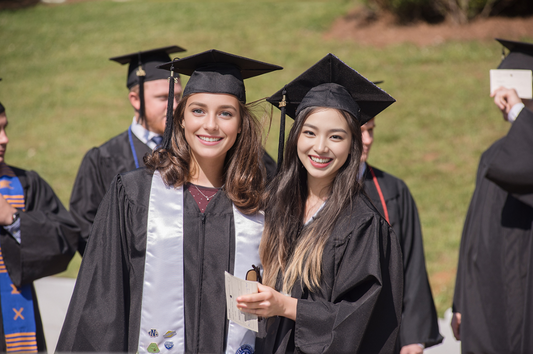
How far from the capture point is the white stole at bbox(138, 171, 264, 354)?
7.43ft

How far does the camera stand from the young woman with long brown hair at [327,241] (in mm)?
2131

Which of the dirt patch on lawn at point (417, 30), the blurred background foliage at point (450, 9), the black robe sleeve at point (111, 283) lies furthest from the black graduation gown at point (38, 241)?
the blurred background foliage at point (450, 9)

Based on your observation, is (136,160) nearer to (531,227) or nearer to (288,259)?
(288,259)

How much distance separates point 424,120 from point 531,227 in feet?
21.8

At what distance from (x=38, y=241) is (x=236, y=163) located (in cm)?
146

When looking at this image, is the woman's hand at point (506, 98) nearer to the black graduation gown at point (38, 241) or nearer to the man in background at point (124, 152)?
the man in background at point (124, 152)

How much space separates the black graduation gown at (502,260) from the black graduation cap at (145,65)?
2.41 m

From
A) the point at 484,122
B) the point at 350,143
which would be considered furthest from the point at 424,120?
the point at 350,143

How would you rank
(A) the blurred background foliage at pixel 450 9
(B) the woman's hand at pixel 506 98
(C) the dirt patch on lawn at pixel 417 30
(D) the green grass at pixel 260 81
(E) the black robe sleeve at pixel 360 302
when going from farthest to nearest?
(A) the blurred background foliage at pixel 450 9, (C) the dirt patch on lawn at pixel 417 30, (D) the green grass at pixel 260 81, (B) the woman's hand at pixel 506 98, (E) the black robe sleeve at pixel 360 302

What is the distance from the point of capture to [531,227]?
3172 mm

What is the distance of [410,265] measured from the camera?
3.23 m

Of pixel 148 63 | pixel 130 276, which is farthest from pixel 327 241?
pixel 148 63

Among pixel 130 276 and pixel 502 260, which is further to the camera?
pixel 502 260

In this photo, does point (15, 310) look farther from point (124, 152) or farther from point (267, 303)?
point (267, 303)
